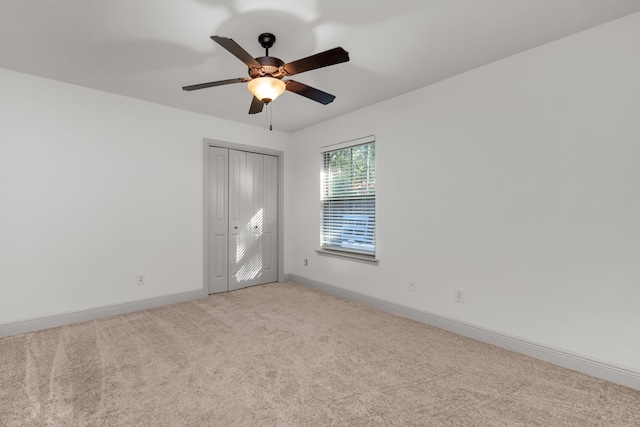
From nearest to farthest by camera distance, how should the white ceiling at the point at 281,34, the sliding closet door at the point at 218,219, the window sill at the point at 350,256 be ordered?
the white ceiling at the point at 281,34 < the window sill at the point at 350,256 < the sliding closet door at the point at 218,219

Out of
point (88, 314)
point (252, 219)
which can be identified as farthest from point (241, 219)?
point (88, 314)

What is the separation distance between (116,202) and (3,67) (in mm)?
1513

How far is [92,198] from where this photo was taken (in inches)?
128

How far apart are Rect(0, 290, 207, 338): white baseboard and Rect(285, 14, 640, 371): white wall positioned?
8.47ft

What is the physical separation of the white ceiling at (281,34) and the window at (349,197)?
103cm

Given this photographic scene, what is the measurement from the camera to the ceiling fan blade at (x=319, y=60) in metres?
1.77

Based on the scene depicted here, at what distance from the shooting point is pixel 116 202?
3406 mm

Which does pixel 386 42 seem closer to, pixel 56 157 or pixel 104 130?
pixel 104 130

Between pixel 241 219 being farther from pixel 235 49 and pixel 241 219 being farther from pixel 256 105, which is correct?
pixel 235 49

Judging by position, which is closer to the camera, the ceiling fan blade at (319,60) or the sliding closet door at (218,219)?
the ceiling fan blade at (319,60)

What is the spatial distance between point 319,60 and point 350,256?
263 cm

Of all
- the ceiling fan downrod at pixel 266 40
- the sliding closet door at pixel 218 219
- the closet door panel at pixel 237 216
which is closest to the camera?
the ceiling fan downrod at pixel 266 40

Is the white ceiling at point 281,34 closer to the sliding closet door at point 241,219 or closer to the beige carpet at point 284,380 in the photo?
the sliding closet door at point 241,219

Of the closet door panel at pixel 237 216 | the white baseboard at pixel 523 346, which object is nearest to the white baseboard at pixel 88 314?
the closet door panel at pixel 237 216
